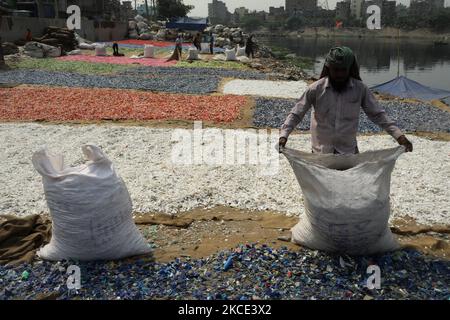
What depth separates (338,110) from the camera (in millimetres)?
3348

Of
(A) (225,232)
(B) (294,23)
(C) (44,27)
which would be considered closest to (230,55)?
(C) (44,27)

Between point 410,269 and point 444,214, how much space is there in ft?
5.31

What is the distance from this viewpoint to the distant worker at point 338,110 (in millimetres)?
3279

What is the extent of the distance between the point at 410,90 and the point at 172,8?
46.2 meters

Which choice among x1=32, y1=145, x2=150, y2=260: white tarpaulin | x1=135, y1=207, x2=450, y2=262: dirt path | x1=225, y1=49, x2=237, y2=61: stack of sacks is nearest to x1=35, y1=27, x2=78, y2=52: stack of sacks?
x1=225, y1=49, x2=237, y2=61: stack of sacks

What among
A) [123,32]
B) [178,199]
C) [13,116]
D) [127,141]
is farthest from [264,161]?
[123,32]

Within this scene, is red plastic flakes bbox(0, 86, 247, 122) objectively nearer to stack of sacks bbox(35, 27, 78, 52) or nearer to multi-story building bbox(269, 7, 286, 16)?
stack of sacks bbox(35, 27, 78, 52)

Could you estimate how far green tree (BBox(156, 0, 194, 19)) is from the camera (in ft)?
175

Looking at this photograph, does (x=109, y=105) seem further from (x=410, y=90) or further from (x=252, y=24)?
(x=252, y=24)

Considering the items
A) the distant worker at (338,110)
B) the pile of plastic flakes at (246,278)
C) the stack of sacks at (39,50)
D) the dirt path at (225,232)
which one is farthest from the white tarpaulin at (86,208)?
the stack of sacks at (39,50)

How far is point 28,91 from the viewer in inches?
413

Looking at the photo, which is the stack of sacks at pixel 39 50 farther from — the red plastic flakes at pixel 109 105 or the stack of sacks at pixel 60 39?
the red plastic flakes at pixel 109 105
